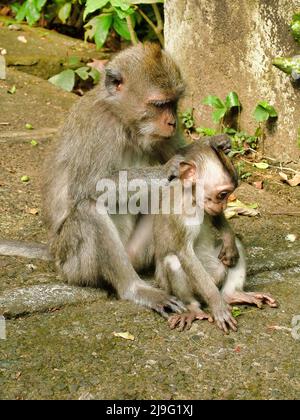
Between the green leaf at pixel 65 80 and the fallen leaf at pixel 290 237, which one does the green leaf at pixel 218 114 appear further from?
the green leaf at pixel 65 80

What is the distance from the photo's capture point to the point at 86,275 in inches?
191

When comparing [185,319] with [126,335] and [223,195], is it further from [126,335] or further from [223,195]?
[223,195]

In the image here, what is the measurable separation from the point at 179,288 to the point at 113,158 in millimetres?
969

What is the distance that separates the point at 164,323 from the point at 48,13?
23.5ft

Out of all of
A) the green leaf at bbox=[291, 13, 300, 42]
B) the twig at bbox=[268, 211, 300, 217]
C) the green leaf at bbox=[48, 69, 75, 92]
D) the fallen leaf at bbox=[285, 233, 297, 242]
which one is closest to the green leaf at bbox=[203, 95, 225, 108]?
the green leaf at bbox=[291, 13, 300, 42]

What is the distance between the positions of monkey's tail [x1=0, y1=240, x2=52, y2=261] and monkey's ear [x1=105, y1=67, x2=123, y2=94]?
118 cm

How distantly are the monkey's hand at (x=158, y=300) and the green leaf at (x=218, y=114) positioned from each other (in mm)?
2823

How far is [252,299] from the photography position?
469 centimetres

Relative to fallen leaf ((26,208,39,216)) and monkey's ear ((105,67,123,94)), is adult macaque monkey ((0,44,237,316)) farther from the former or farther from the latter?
fallen leaf ((26,208,39,216))

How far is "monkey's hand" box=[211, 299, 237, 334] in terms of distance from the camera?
14.4 feet

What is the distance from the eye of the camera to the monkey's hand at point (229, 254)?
187 inches

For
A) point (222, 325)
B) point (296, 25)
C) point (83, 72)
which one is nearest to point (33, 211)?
point (222, 325)

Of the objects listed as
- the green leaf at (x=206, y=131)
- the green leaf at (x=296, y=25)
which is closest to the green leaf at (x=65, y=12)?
the green leaf at (x=206, y=131)
